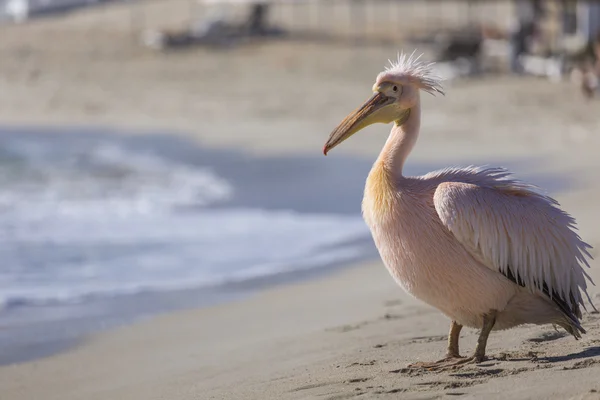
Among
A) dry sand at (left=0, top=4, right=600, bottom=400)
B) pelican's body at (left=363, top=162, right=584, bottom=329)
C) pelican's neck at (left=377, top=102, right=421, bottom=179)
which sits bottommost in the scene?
dry sand at (left=0, top=4, right=600, bottom=400)

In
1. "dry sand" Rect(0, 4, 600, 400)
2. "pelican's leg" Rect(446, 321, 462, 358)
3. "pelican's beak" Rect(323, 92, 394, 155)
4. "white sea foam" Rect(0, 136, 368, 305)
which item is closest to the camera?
"dry sand" Rect(0, 4, 600, 400)

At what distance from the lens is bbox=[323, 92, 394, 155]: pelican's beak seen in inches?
189

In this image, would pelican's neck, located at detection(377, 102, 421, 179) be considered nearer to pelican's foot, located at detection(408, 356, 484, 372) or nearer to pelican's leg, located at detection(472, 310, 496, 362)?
pelican's leg, located at detection(472, 310, 496, 362)

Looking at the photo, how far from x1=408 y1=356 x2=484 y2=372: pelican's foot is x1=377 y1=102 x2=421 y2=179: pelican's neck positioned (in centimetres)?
82

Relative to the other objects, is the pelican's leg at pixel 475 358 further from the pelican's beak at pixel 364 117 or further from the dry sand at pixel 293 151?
the pelican's beak at pixel 364 117

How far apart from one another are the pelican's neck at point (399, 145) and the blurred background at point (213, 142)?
522 millimetres

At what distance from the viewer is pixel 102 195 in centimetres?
1239

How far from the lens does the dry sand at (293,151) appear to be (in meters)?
4.57

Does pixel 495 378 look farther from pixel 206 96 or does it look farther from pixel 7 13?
pixel 7 13

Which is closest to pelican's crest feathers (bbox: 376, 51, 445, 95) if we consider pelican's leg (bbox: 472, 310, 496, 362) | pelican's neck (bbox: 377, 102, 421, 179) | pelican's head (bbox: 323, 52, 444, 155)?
pelican's head (bbox: 323, 52, 444, 155)

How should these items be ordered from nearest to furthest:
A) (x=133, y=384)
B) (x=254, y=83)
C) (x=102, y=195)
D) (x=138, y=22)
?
(x=133, y=384), (x=102, y=195), (x=254, y=83), (x=138, y=22)

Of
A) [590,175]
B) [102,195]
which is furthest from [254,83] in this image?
[590,175]

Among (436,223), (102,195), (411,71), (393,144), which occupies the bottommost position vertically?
(102,195)

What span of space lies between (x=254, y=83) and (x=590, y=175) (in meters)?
12.3
